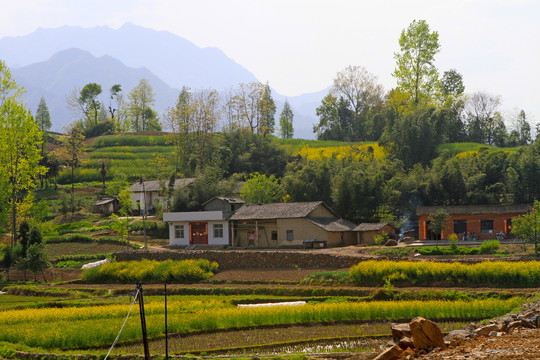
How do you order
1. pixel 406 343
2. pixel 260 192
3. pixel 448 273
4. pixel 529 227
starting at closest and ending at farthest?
1. pixel 406 343
2. pixel 448 273
3. pixel 529 227
4. pixel 260 192

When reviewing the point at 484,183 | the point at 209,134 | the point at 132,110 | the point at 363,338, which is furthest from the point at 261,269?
the point at 132,110

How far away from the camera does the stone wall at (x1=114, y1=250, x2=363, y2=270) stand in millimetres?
34194

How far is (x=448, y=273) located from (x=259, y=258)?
13.8 m

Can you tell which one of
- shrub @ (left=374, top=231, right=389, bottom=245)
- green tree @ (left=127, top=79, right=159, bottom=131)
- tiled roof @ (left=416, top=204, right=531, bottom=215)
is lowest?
shrub @ (left=374, top=231, right=389, bottom=245)

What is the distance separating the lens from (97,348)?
18.8m

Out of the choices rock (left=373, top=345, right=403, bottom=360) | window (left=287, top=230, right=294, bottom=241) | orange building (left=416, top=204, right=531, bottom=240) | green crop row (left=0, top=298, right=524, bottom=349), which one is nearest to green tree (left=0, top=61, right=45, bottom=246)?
window (left=287, top=230, right=294, bottom=241)

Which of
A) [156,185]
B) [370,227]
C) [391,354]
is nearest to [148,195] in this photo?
[156,185]

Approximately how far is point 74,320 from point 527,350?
57.8 feet

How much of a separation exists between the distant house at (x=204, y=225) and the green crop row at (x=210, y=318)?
23.8 meters

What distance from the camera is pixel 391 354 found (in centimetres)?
1275

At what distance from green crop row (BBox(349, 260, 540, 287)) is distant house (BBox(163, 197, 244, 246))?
767 inches

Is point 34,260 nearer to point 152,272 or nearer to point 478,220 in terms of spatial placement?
point 152,272

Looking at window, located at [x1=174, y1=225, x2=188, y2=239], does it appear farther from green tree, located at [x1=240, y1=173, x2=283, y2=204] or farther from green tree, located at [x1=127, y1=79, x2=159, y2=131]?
green tree, located at [x1=127, y1=79, x2=159, y2=131]

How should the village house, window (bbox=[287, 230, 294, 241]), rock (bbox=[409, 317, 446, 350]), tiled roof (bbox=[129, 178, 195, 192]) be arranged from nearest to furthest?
1. rock (bbox=[409, 317, 446, 350])
2. the village house
3. window (bbox=[287, 230, 294, 241])
4. tiled roof (bbox=[129, 178, 195, 192])
